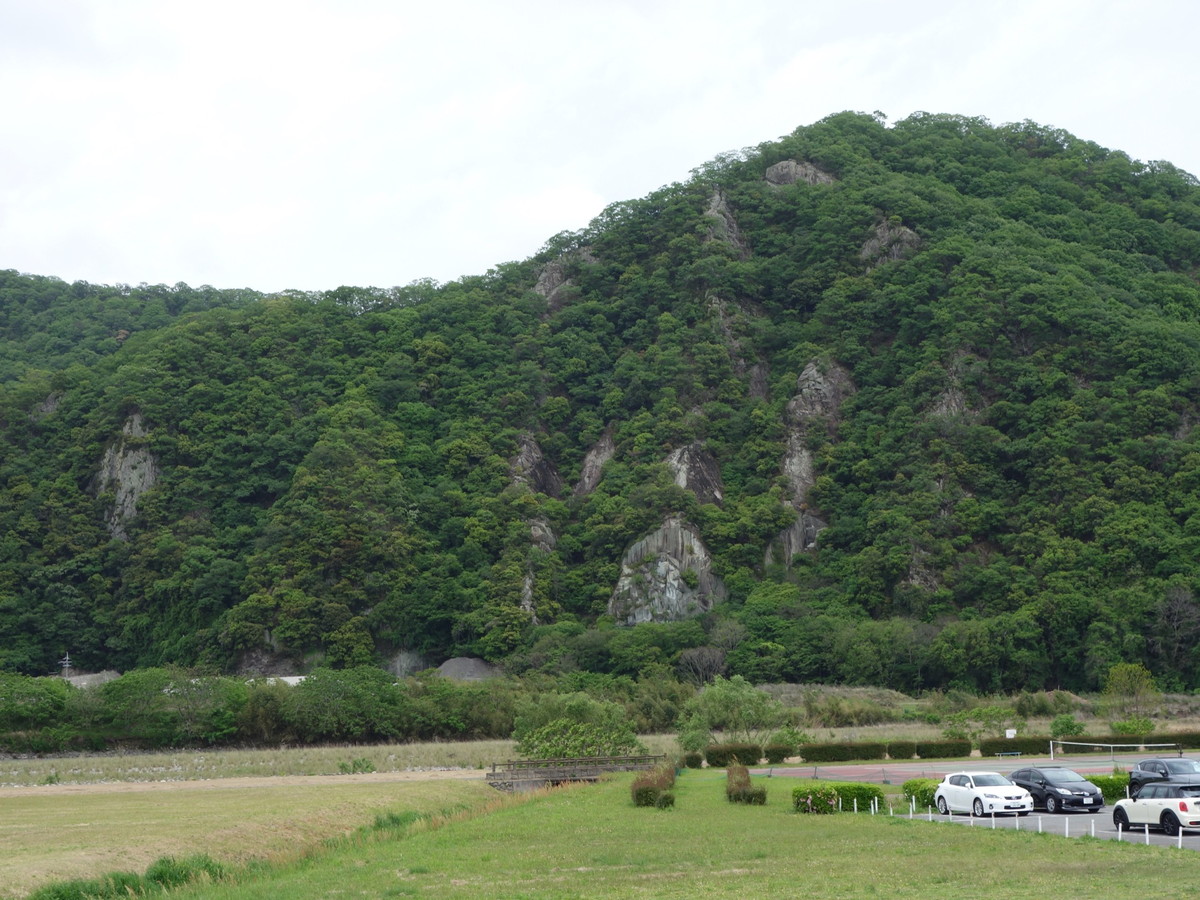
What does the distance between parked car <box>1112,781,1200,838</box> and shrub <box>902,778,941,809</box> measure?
313 inches

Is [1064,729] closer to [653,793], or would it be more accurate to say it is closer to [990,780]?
[990,780]

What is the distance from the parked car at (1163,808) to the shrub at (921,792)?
7.95 metres

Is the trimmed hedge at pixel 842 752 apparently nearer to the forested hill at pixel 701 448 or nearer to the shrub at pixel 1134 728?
the shrub at pixel 1134 728

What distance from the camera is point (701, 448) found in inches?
5162

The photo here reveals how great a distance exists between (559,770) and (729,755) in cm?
1228

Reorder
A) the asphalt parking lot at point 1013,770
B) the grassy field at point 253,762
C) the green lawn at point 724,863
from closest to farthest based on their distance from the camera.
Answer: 1. the green lawn at point 724,863
2. the asphalt parking lot at point 1013,770
3. the grassy field at point 253,762

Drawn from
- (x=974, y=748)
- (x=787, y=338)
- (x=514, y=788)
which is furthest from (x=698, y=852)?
(x=787, y=338)

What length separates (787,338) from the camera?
144500mm

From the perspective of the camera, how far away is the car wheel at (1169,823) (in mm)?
29734

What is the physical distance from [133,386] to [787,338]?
244 feet

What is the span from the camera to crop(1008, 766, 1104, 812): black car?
117 feet

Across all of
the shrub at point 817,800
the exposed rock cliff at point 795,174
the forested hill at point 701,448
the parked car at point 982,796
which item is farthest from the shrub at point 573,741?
the exposed rock cliff at point 795,174

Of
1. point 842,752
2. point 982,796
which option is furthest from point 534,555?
point 982,796

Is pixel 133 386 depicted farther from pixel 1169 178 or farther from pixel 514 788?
pixel 1169 178
